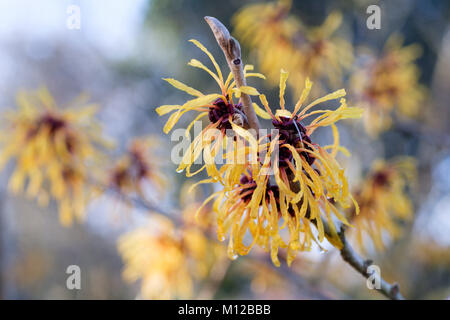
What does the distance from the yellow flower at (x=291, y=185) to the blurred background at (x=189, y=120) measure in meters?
0.13

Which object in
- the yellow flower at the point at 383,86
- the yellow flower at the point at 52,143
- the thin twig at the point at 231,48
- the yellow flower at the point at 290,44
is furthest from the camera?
the yellow flower at the point at 383,86

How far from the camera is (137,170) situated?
53.1 inches

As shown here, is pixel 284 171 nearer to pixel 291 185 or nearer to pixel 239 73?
pixel 291 185

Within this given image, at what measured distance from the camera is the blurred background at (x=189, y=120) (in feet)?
5.63

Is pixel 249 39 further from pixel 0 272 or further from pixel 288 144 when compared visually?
pixel 0 272

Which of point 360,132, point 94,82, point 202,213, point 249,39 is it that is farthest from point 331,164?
point 94,82

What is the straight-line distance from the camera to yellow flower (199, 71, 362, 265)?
50 cm

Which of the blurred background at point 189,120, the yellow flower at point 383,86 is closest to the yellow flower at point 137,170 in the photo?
the blurred background at point 189,120

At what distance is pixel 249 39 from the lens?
169 cm

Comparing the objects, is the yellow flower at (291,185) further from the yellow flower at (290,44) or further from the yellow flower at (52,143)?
the yellow flower at (290,44)

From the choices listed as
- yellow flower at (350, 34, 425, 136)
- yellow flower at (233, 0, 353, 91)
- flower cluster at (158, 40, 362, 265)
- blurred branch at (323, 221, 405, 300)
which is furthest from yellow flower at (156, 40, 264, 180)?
yellow flower at (350, 34, 425, 136)
